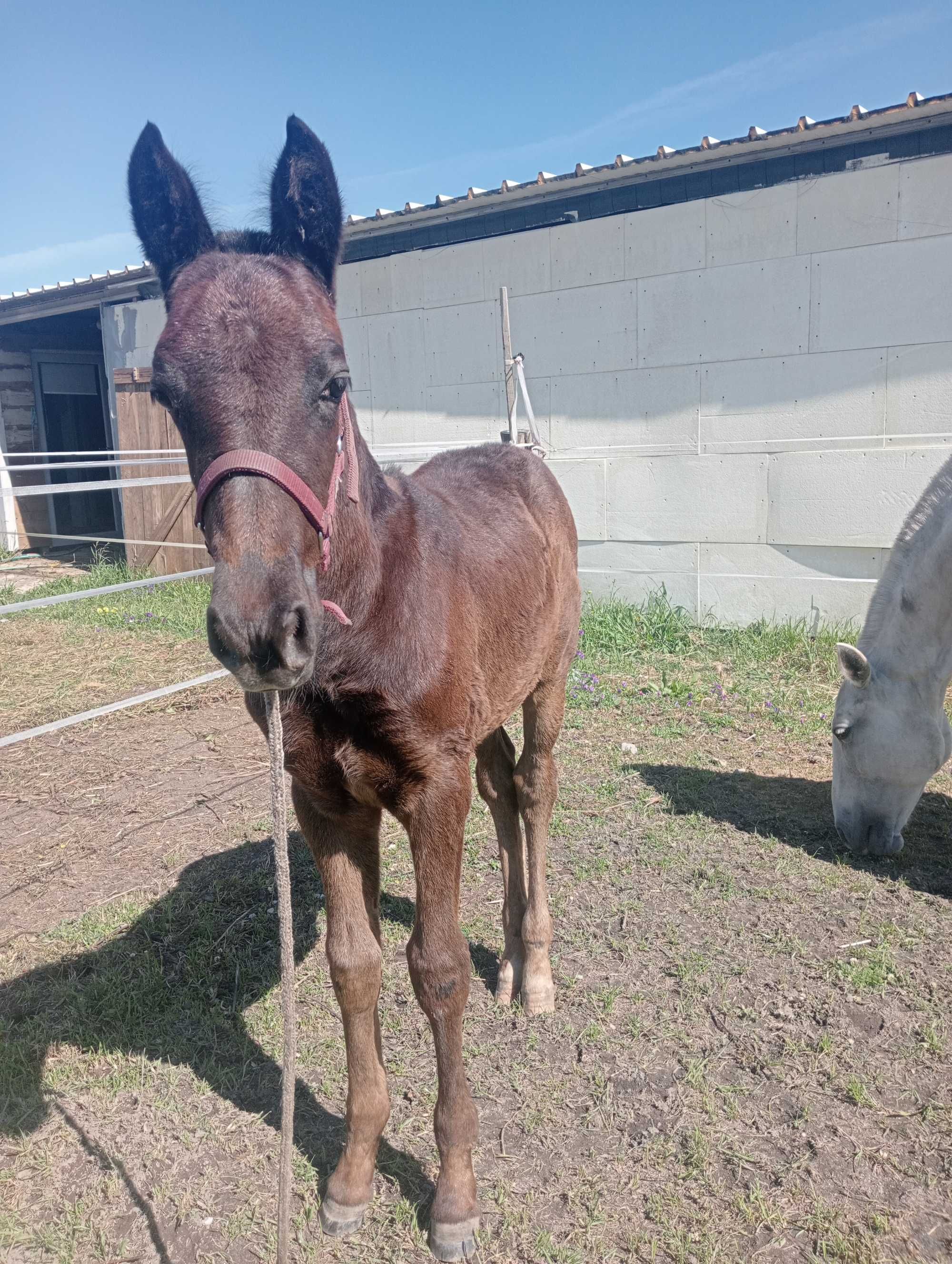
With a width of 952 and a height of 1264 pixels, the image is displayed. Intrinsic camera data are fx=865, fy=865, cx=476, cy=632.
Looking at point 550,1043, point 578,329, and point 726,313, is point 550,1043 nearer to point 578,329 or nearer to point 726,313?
point 726,313

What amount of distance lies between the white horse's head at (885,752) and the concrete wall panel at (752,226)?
4.31 meters

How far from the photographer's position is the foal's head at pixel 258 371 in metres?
1.49

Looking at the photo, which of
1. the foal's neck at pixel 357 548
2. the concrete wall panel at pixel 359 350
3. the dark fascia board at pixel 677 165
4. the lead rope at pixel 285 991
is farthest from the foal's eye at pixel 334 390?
the concrete wall panel at pixel 359 350

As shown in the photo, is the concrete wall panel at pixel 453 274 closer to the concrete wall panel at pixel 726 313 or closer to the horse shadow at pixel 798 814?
the concrete wall panel at pixel 726 313

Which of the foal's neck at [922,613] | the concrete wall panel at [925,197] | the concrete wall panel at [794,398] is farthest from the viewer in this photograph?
the concrete wall panel at [794,398]

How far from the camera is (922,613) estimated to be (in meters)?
3.88

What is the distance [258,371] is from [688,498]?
624cm

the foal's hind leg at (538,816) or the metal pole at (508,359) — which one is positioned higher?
the metal pole at (508,359)

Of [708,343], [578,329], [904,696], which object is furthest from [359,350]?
[904,696]

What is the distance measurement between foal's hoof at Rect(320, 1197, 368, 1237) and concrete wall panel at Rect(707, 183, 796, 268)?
696 centimetres

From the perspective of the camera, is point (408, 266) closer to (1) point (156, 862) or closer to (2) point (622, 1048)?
(1) point (156, 862)

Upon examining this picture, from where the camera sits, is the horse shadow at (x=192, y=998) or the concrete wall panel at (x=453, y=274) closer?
the horse shadow at (x=192, y=998)

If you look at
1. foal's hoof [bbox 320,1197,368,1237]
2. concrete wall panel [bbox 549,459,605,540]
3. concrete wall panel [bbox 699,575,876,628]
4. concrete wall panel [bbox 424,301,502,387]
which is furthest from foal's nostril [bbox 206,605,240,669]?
concrete wall panel [bbox 424,301,502,387]

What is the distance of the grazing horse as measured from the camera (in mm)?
1541
